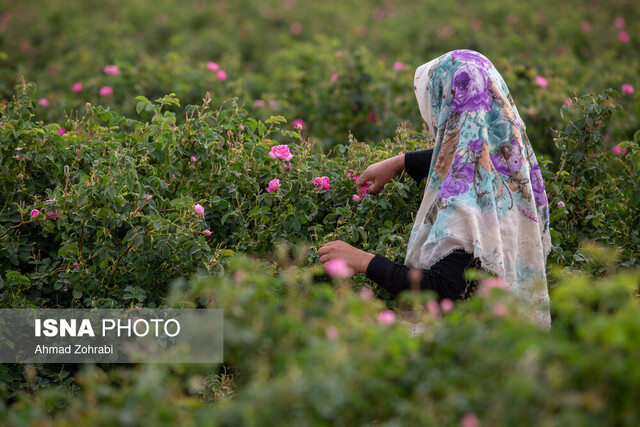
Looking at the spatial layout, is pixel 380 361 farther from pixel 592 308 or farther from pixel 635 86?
pixel 635 86

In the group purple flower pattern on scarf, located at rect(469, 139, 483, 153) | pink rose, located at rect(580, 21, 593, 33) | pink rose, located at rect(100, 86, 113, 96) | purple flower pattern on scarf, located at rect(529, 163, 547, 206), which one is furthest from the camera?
pink rose, located at rect(580, 21, 593, 33)

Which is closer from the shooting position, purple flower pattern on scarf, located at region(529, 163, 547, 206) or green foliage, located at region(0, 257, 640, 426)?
green foliage, located at region(0, 257, 640, 426)

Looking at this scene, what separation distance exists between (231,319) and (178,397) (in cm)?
22

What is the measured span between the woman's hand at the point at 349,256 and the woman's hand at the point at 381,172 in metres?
0.55

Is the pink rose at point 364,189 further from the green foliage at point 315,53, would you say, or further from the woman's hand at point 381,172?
the green foliage at point 315,53

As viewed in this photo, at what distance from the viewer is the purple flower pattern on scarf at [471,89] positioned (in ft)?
7.49

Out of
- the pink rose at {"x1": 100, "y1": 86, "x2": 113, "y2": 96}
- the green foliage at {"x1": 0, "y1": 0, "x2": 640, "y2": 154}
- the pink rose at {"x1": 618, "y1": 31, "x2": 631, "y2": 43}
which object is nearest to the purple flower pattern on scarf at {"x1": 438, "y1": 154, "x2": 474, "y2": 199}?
the green foliage at {"x1": 0, "y1": 0, "x2": 640, "y2": 154}

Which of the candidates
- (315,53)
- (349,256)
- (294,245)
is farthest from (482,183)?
(315,53)

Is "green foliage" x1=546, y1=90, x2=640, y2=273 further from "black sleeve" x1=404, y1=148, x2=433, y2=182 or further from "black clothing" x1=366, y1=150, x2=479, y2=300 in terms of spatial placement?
"black clothing" x1=366, y1=150, x2=479, y2=300

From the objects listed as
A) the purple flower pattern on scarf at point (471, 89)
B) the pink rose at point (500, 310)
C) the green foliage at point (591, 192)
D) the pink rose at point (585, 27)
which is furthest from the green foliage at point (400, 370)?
the pink rose at point (585, 27)

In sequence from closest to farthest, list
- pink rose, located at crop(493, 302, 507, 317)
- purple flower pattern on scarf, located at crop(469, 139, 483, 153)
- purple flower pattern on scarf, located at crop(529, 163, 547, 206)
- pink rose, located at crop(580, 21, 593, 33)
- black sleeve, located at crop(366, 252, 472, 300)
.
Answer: pink rose, located at crop(493, 302, 507, 317) → black sleeve, located at crop(366, 252, 472, 300) → purple flower pattern on scarf, located at crop(469, 139, 483, 153) → purple flower pattern on scarf, located at crop(529, 163, 547, 206) → pink rose, located at crop(580, 21, 593, 33)

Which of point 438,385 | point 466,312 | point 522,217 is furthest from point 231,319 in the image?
point 522,217

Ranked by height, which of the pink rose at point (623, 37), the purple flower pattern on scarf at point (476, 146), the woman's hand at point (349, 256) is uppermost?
the pink rose at point (623, 37)

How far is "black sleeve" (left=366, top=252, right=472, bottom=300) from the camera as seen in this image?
2.13 m
